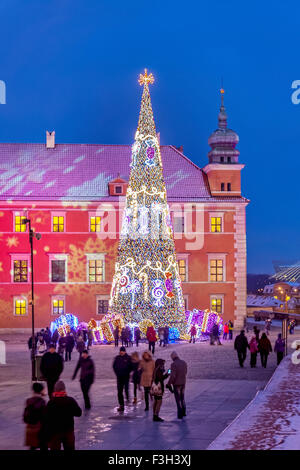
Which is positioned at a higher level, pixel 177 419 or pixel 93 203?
pixel 93 203

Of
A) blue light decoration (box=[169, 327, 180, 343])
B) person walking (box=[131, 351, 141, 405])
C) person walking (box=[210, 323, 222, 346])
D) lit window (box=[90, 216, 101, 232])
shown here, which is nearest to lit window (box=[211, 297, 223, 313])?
lit window (box=[90, 216, 101, 232])

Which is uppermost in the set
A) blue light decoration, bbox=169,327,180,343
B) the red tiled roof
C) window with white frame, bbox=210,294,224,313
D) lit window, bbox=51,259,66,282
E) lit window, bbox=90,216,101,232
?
the red tiled roof

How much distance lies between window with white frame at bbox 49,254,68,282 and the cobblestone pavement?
17.4 metres

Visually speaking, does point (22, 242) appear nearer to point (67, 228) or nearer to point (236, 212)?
point (67, 228)

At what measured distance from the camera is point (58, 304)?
46.2m

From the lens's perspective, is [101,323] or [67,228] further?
[67,228]

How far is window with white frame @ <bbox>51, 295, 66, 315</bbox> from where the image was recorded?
46.1 m

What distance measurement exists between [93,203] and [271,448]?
37783 mm

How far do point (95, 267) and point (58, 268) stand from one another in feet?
8.22

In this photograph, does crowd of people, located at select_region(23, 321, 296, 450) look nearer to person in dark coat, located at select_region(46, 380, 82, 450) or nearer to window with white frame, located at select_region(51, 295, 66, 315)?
person in dark coat, located at select_region(46, 380, 82, 450)

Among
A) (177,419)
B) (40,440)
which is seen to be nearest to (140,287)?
(177,419)

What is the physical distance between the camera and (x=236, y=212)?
47.3 metres

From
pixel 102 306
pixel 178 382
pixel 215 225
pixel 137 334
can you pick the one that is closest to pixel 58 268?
pixel 102 306

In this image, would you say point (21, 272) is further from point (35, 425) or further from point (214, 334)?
point (35, 425)
